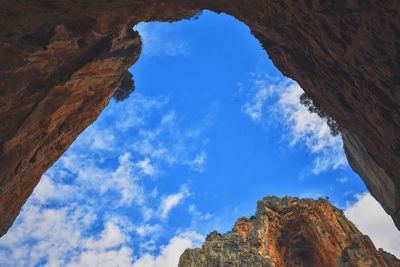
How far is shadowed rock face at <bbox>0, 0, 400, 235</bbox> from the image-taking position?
1250 cm

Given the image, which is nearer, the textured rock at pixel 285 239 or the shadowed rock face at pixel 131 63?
the shadowed rock face at pixel 131 63

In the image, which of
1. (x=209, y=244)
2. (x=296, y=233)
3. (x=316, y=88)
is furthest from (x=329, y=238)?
(x=316, y=88)

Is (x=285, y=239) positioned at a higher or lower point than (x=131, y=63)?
lower

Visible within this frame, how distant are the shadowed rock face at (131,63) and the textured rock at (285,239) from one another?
98.7ft

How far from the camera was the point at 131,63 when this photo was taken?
27766 millimetres

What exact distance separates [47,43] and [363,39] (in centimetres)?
1622

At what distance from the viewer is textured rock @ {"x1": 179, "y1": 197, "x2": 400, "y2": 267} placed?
54.7 m

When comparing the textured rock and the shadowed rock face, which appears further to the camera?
the textured rock

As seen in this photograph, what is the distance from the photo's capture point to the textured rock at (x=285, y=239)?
5469cm

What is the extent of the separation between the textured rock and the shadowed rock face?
3009 cm

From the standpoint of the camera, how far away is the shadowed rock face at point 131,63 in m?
12.5

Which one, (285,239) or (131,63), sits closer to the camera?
(131,63)

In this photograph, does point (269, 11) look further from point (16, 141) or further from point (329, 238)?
point (329, 238)

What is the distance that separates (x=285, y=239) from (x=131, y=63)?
47588mm
